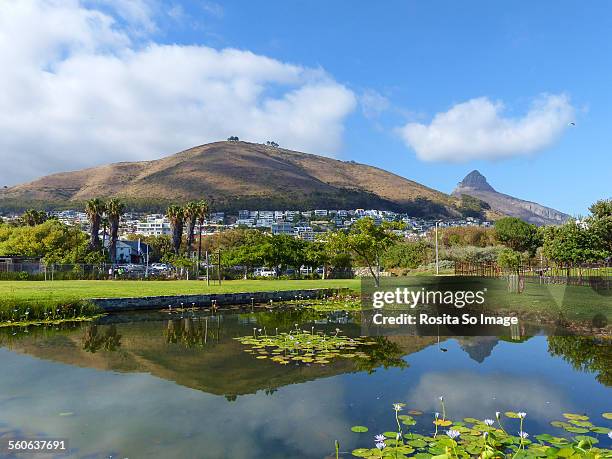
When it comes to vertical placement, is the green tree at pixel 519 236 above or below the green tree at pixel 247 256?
above

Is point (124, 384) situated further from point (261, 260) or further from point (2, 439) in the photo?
point (261, 260)

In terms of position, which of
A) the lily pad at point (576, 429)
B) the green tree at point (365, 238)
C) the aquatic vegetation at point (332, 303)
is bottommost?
the aquatic vegetation at point (332, 303)

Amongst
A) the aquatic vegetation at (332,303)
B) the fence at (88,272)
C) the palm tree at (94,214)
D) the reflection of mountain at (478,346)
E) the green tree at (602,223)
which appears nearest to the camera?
the reflection of mountain at (478,346)

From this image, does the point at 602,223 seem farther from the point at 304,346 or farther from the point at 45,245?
the point at 45,245

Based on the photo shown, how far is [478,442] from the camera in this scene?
7.36 m

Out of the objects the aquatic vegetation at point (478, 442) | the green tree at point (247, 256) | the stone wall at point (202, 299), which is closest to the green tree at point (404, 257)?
the green tree at point (247, 256)

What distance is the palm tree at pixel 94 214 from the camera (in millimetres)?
65938

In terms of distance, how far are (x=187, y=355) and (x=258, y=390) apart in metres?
4.99

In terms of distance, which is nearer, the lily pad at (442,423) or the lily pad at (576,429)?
the lily pad at (442,423)

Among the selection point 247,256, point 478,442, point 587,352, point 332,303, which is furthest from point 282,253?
point 478,442

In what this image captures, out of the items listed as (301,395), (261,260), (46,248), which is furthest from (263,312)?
(46,248)

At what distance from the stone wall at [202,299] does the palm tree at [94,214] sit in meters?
41.6

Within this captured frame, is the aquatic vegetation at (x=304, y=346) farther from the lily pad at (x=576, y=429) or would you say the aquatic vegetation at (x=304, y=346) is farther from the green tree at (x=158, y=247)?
the green tree at (x=158, y=247)

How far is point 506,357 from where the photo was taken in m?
14.7
